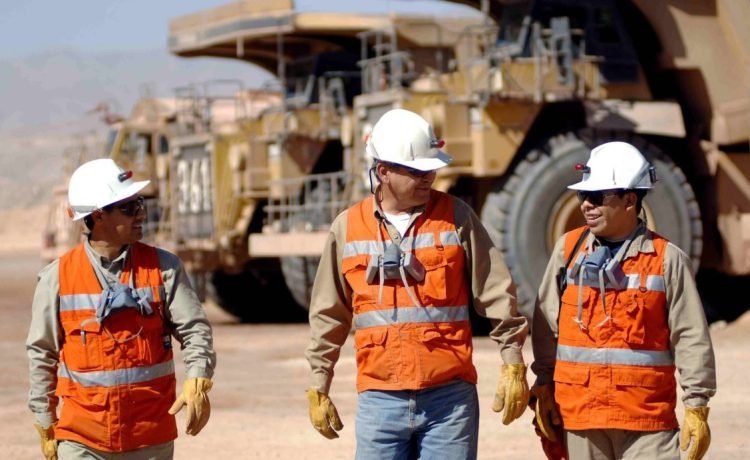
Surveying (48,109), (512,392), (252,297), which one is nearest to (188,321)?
(512,392)

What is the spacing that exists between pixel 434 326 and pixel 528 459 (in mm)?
3219

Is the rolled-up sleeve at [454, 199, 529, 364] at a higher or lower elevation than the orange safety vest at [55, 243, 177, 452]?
higher

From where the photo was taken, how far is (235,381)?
1240 centimetres

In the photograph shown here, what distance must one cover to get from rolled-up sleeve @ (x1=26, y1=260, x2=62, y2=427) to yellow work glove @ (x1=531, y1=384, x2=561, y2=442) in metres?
1.65

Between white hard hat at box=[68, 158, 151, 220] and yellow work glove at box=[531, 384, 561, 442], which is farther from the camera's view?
white hard hat at box=[68, 158, 151, 220]

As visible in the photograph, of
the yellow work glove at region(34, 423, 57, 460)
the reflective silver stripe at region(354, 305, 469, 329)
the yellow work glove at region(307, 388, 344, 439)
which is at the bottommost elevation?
the yellow work glove at region(34, 423, 57, 460)

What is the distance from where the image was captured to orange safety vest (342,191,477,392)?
201 inches

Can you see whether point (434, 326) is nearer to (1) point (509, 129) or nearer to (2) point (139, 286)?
(2) point (139, 286)

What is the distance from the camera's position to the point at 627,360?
522 cm

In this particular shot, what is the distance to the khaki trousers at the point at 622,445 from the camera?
16.9 feet

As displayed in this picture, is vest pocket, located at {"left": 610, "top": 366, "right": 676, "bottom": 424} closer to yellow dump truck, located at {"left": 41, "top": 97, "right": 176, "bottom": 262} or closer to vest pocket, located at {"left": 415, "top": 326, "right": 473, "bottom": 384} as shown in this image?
vest pocket, located at {"left": 415, "top": 326, "right": 473, "bottom": 384}

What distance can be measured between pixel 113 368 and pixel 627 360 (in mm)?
1697

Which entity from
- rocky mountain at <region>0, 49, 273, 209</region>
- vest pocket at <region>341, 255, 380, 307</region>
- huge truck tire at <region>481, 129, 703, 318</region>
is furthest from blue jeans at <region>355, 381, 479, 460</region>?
rocky mountain at <region>0, 49, 273, 209</region>

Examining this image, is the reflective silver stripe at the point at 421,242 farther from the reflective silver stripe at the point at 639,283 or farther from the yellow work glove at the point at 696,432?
the yellow work glove at the point at 696,432
